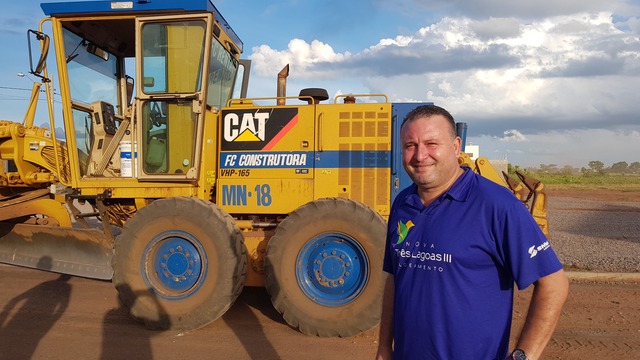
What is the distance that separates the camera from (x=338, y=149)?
540cm

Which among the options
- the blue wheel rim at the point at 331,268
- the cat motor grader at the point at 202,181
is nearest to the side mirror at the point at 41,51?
the cat motor grader at the point at 202,181

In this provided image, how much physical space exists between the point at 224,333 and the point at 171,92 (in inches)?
102

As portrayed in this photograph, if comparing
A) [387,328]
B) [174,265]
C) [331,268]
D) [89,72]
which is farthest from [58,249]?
[387,328]

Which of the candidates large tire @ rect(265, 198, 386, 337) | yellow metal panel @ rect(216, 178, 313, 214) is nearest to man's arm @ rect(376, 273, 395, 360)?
large tire @ rect(265, 198, 386, 337)

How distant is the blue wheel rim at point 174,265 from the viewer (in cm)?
498

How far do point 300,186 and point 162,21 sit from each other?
2.31 meters

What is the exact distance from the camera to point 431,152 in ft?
6.31

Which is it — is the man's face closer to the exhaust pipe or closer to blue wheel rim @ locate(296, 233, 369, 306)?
blue wheel rim @ locate(296, 233, 369, 306)

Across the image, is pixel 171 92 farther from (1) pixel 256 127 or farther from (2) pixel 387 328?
(2) pixel 387 328

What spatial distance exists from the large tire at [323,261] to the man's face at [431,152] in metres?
2.85

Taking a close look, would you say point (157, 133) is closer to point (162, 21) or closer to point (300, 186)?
point (162, 21)

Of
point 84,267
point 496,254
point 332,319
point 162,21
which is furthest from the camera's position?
point 84,267

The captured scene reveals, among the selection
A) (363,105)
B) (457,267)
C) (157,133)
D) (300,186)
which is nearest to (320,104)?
(363,105)

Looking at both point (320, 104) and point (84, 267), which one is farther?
point (84, 267)
